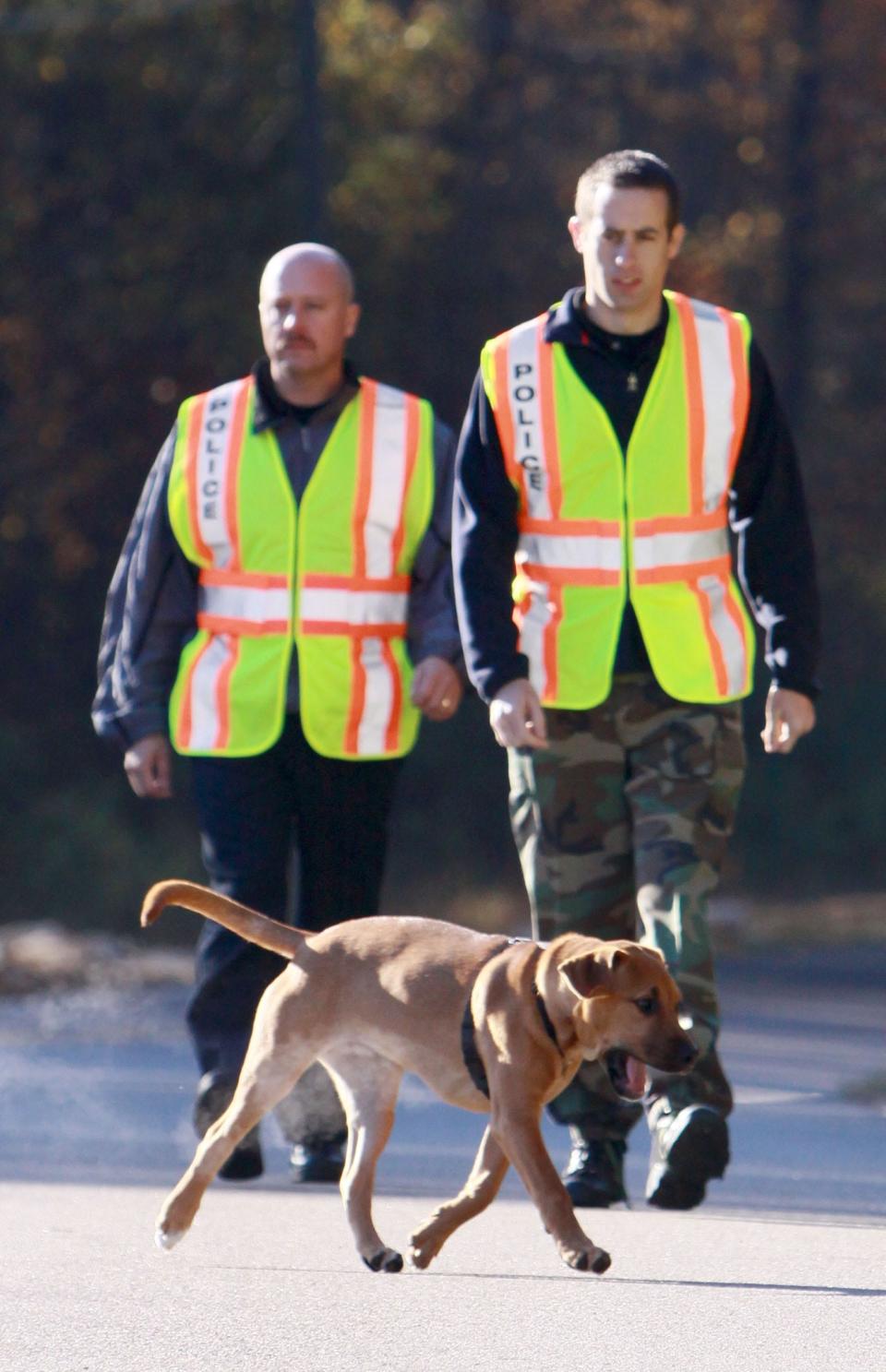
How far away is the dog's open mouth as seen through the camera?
4.98 meters

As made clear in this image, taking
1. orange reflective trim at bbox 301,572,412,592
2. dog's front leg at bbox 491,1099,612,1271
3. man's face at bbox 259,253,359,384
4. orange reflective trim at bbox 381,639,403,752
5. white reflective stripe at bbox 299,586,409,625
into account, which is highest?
man's face at bbox 259,253,359,384

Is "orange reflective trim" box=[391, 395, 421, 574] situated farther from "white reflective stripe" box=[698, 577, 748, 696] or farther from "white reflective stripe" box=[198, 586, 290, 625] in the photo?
"white reflective stripe" box=[698, 577, 748, 696]

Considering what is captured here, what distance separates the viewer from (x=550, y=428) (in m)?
6.00

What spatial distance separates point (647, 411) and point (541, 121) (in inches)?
565

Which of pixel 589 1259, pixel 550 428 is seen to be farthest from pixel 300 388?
pixel 589 1259

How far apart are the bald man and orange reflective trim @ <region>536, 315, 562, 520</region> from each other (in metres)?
0.62

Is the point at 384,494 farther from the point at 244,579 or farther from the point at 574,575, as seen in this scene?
the point at 574,575

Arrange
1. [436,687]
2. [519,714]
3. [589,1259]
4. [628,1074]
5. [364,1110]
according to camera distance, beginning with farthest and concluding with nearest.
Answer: [436,687] < [519,714] < [364,1110] < [628,1074] < [589,1259]

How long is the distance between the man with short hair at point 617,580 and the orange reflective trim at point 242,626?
2.11ft

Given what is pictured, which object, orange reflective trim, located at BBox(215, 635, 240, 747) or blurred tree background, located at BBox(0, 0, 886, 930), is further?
blurred tree background, located at BBox(0, 0, 886, 930)

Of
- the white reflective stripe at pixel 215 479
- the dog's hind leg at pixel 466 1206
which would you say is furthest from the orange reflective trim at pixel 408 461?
the dog's hind leg at pixel 466 1206

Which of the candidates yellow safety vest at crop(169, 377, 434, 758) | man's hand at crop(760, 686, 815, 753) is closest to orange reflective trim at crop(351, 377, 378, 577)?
yellow safety vest at crop(169, 377, 434, 758)

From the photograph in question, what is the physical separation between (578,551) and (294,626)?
823 millimetres

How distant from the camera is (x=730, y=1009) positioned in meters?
11.6
